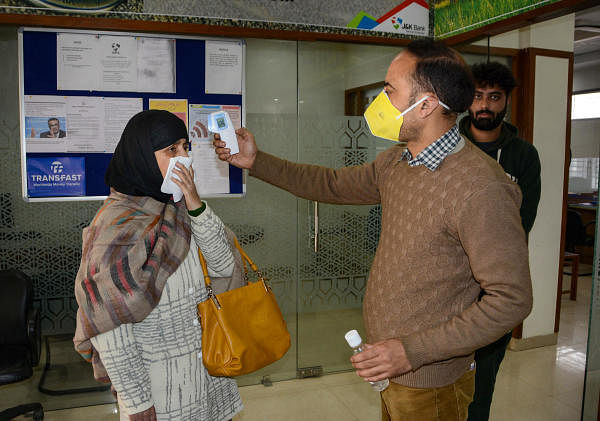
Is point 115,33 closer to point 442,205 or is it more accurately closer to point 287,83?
point 287,83

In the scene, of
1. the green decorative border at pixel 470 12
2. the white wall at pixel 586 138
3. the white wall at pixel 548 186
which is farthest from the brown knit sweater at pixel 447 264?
the white wall at pixel 586 138

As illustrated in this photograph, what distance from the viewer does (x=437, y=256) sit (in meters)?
1.35

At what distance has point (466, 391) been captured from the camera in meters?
1.52

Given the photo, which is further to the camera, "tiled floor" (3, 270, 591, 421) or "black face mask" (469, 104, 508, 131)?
"tiled floor" (3, 270, 591, 421)

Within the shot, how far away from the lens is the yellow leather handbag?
149cm

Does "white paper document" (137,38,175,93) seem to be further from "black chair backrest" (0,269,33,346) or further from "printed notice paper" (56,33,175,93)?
"black chair backrest" (0,269,33,346)

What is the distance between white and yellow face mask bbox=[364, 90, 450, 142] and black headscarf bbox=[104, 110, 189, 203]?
673 millimetres

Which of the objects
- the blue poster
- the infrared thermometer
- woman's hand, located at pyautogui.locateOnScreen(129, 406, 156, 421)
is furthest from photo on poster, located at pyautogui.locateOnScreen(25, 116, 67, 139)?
woman's hand, located at pyautogui.locateOnScreen(129, 406, 156, 421)

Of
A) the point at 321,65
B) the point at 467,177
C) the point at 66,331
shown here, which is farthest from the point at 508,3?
the point at 66,331

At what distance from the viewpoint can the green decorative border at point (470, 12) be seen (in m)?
2.57

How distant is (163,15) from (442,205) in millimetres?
2159

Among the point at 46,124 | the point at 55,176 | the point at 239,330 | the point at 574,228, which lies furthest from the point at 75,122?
the point at 574,228

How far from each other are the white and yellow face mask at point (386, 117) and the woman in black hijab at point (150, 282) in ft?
2.07

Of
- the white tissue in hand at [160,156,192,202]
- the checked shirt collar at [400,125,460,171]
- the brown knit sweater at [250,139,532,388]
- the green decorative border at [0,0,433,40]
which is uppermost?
the green decorative border at [0,0,433,40]
